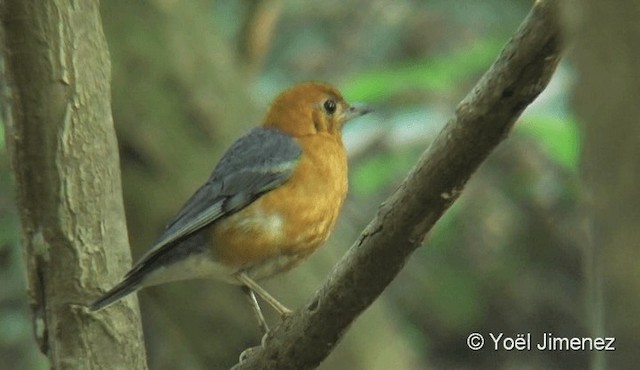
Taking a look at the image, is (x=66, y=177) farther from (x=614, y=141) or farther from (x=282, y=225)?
(x=614, y=141)

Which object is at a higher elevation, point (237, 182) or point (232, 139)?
point (232, 139)

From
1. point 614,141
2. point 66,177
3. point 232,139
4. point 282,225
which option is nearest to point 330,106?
point 282,225

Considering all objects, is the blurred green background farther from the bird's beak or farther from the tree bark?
the tree bark

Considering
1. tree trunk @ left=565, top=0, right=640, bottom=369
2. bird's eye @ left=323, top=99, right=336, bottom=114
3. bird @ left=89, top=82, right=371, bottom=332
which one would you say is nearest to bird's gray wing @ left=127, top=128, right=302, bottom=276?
bird @ left=89, top=82, right=371, bottom=332

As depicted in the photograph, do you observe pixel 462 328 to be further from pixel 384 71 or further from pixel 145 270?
pixel 145 270

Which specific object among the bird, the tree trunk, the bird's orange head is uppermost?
the bird's orange head

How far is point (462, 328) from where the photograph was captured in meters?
7.23

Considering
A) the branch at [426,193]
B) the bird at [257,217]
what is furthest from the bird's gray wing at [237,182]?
the branch at [426,193]

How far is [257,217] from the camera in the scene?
3.96 metres

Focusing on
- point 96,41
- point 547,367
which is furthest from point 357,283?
point 547,367

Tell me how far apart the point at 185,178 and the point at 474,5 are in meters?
2.39

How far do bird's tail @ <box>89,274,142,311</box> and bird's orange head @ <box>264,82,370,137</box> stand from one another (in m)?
1.35

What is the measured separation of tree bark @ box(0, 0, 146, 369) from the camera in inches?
126

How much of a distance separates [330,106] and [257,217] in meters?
0.80
